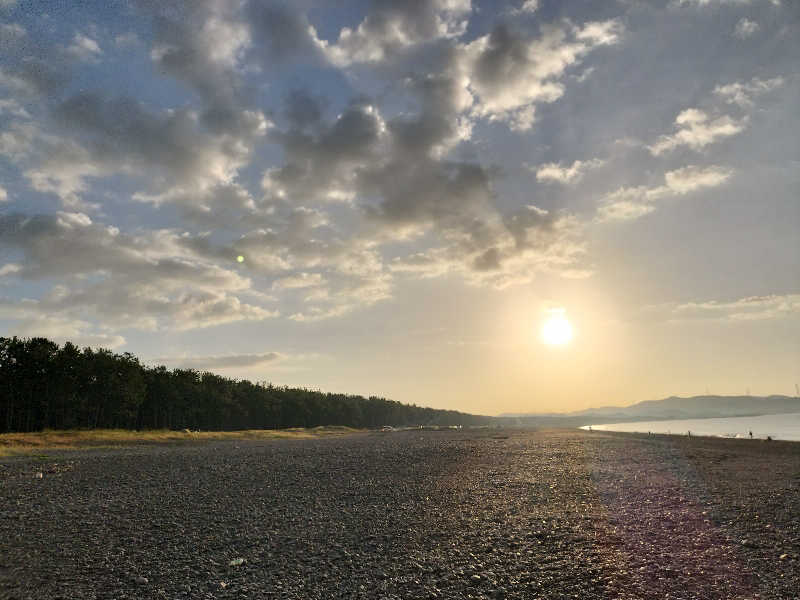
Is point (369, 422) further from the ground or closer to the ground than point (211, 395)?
closer to the ground

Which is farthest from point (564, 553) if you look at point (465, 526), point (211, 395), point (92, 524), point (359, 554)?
point (211, 395)

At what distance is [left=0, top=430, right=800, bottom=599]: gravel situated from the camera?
11.2 m

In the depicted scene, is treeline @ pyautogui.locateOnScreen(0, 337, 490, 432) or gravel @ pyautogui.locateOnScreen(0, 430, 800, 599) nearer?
gravel @ pyautogui.locateOnScreen(0, 430, 800, 599)

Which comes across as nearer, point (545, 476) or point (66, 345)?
point (545, 476)

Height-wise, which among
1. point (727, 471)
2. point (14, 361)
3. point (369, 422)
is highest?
point (14, 361)

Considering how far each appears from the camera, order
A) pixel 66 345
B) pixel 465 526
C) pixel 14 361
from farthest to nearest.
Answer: pixel 66 345 → pixel 14 361 → pixel 465 526

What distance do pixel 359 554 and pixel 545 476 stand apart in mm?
15731

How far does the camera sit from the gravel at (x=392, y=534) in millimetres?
11242

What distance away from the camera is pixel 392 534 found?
49.4 ft

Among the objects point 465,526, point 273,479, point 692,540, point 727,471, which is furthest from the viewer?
point 727,471

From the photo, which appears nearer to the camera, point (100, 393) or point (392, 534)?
point (392, 534)

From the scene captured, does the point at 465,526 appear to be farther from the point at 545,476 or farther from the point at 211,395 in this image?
the point at 211,395

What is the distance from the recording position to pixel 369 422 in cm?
19212

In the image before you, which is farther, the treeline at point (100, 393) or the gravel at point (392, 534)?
the treeline at point (100, 393)
